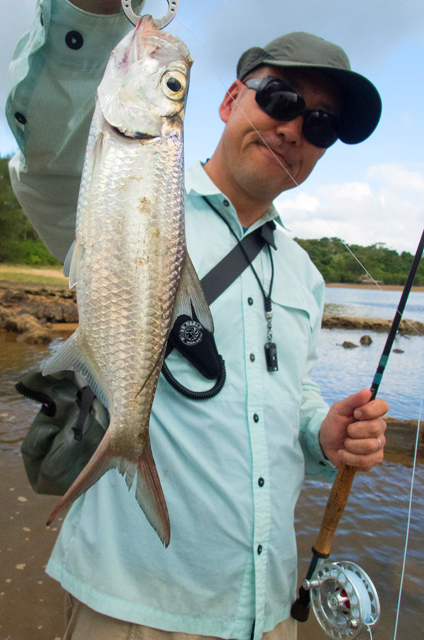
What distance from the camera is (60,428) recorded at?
1.66 metres

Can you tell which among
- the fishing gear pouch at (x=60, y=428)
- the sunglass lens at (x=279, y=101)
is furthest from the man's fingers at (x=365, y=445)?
the sunglass lens at (x=279, y=101)

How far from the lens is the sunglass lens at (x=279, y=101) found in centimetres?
203

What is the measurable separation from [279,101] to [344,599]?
2.39 m

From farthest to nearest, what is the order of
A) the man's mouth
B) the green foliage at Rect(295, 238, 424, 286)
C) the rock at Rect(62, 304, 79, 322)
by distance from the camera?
the rock at Rect(62, 304, 79, 322) → the green foliage at Rect(295, 238, 424, 286) → the man's mouth

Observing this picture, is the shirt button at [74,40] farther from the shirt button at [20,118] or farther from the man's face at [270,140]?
the man's face at [270,140]

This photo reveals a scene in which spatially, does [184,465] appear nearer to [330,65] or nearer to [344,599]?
[344,599]

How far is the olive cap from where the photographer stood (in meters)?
2.04

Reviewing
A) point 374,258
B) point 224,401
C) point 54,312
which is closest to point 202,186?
point 224,401

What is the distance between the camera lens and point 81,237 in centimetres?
115

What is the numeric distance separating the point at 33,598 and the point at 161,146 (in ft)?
12.4

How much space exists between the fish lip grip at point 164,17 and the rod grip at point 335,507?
1986 millimetres

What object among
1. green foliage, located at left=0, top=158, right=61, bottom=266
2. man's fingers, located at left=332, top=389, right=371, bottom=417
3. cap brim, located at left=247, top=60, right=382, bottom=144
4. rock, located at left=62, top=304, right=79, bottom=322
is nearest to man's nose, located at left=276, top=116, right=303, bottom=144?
cap brim, located at left=247, top=60, right=382, bottom=144

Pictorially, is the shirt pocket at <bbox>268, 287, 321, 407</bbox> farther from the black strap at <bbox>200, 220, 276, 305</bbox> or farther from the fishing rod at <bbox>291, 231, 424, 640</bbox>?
the fishing rod at <bbox>291, 231, 424, 640</bbox>

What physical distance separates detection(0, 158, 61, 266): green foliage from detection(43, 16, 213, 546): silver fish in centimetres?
3226
